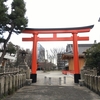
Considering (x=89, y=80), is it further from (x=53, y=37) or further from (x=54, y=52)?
(x=54, y=52)

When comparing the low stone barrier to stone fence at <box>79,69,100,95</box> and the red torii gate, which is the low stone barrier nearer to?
stone fence at <box>79,69,100,95</box>

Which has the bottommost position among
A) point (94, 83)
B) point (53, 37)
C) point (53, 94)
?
point (53, 94)

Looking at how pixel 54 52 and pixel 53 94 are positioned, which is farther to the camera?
pixel 54 52

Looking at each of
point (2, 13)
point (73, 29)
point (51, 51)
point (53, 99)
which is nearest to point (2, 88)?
point (53, 99)

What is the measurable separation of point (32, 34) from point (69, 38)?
12.4 feet

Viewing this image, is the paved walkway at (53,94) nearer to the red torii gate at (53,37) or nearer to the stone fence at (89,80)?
the stone fence at (89,80)

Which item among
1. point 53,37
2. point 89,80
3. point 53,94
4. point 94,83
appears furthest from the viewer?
point 53,37

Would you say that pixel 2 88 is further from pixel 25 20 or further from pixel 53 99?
pixel 25 20

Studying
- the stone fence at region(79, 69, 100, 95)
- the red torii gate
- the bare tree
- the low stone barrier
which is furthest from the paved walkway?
the bare tree

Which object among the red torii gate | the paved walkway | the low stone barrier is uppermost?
the red torii gate

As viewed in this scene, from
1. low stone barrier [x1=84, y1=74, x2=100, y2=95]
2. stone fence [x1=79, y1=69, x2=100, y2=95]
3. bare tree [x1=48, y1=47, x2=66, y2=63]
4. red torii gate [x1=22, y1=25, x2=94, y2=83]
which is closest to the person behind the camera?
low stone barrier [x1=84, y1=74, x2=100, y2=95]

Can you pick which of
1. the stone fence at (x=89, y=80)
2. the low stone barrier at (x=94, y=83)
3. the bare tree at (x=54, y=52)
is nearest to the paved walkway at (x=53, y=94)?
the low stone barrier at (x=94, y=83)

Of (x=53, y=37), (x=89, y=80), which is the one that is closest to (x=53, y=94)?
(x=89, y=80)

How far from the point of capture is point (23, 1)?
15.0m
